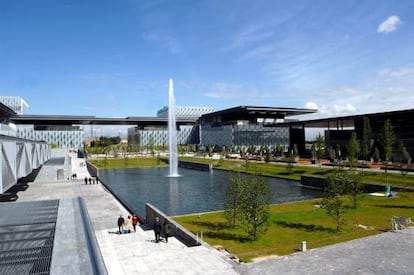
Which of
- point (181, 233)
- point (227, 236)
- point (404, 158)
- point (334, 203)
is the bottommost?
point (227, 236)

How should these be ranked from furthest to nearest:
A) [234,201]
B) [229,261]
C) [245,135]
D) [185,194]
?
[245,135] < [185,194] < [234,201] < [229,261]

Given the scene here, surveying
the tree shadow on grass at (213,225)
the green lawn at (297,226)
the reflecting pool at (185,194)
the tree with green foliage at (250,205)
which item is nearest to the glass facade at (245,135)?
the reflecting pool at (185,194)

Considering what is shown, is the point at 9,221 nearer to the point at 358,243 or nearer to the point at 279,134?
the point at 358,243

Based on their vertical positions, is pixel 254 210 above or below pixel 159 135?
below

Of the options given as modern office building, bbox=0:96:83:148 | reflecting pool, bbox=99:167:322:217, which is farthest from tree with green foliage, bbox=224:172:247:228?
modern office building, bbox=0:96:83:148

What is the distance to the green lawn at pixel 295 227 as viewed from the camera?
16.8 meters

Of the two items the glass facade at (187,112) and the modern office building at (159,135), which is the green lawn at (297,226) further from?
the glass facade at (187,112)

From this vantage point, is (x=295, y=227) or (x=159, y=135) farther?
(x=159, y=135)

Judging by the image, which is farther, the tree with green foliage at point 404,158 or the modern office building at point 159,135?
the modern office building at point 159,135

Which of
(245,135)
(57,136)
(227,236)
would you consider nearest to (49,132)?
(57,136)

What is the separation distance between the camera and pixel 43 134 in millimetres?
138125

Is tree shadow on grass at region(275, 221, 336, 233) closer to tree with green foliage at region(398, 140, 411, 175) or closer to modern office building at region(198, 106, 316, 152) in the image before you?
tree with green foliage at region(398, 140, 411, 175)

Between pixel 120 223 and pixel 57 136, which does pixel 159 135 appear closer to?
pixel 57 136

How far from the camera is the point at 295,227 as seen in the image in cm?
2062
